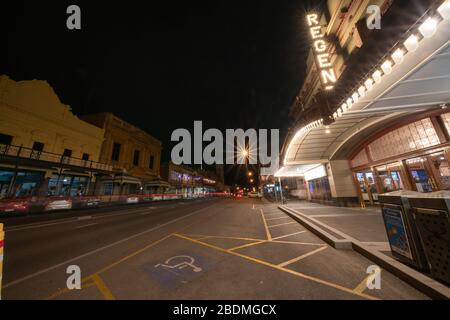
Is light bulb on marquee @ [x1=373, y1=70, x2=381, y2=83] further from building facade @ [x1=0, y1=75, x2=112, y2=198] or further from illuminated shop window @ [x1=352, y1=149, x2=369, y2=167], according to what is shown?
building facade @ [x1=0, y1=75, x2=112, y2=198]

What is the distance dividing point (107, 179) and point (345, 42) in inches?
1153

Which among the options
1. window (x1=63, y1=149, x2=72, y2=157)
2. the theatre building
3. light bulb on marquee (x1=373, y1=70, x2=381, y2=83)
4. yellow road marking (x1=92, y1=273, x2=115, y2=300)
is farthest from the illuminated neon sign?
window (x1=63, y1=149, x2=72, y2=157)

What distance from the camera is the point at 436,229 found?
2.90 m

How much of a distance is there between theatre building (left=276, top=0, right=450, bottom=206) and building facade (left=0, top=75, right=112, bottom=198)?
23912 millimetres

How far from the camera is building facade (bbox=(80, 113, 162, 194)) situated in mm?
24859

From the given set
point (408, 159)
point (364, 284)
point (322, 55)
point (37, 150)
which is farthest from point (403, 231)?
point (37, 150)

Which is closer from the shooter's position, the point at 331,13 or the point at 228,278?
the point at 228,278

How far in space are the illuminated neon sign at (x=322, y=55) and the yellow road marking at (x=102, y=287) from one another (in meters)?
9.85

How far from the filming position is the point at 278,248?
209 inches

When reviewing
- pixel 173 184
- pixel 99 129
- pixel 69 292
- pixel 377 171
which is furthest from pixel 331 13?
pixel 173 184

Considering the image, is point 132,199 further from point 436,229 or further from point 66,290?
point 436,229

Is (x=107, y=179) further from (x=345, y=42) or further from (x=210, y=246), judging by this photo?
(x=345, y=42)
